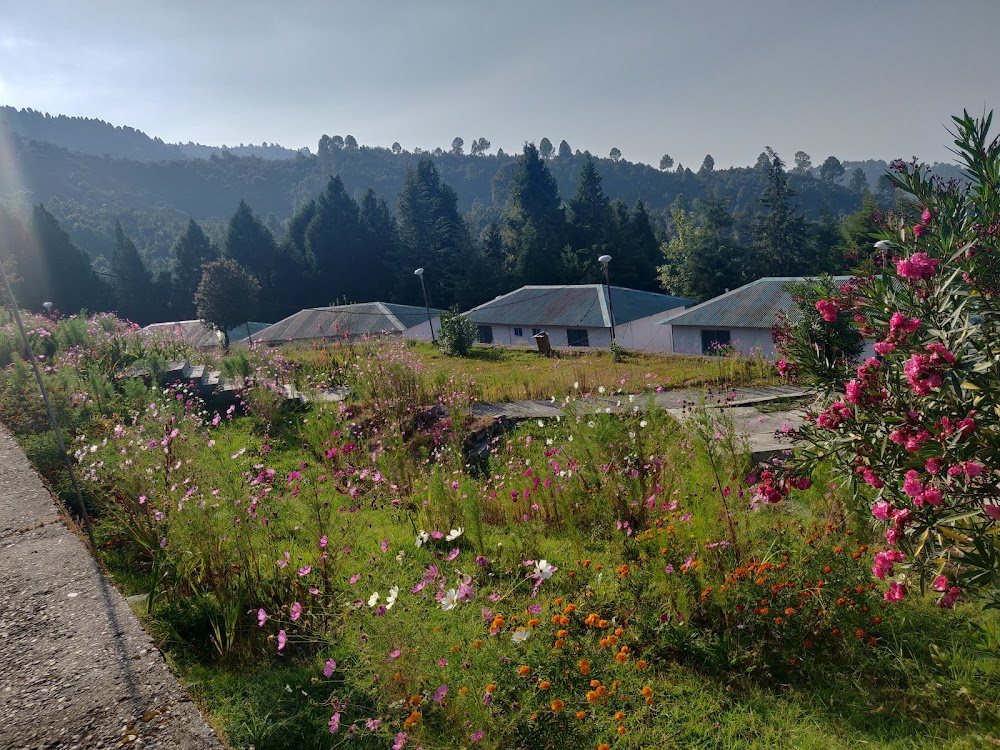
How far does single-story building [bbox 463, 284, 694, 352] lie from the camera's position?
31609mm

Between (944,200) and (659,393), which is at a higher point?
(944,200)

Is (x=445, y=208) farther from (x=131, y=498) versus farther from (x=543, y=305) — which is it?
(x=131, y=498)

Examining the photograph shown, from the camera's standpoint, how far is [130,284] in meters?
47.3

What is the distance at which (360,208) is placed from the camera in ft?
182

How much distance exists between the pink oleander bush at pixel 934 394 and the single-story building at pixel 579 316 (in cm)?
2710

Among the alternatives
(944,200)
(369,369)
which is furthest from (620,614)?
(369,369)

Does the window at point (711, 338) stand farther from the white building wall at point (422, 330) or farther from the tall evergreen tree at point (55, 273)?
the tall evergreen tree at point (55, 273)

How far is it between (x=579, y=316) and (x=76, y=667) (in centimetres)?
3081

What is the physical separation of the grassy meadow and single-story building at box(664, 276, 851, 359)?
74.1 feet

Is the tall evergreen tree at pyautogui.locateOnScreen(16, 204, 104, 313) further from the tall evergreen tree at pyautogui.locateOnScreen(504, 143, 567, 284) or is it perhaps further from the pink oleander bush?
the pink oleander bush

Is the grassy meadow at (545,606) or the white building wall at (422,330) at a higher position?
the white building wall at (422,330)

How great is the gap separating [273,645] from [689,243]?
148ft

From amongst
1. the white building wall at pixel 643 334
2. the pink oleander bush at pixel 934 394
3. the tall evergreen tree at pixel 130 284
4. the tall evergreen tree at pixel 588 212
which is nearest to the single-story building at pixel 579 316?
the white building wall at pixel 643 334

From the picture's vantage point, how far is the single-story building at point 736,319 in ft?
85.1
